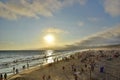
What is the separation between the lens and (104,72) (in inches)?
1547

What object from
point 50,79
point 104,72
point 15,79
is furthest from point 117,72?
point 15,79

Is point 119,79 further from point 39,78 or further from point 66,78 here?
point 39,78

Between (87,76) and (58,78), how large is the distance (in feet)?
18.4

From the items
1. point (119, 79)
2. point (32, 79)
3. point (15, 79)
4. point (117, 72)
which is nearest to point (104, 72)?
point (117, 72)

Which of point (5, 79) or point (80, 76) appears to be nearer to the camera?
point (80, 76)

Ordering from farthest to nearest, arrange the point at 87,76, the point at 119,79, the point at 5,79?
the point at 5,79
the point at 87,76
the point at 119,79

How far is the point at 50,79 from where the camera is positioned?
124 ft

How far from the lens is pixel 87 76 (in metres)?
37.2

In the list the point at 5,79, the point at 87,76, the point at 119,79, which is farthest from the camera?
the point at 5,79

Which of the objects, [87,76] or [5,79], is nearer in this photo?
[87,76]

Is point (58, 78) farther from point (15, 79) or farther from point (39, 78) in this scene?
point (15, 79)

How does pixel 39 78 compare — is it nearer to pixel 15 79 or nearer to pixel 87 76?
pixel 15 79

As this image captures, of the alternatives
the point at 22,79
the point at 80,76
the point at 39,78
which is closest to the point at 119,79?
the point at 80,76

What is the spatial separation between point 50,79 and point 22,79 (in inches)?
215
